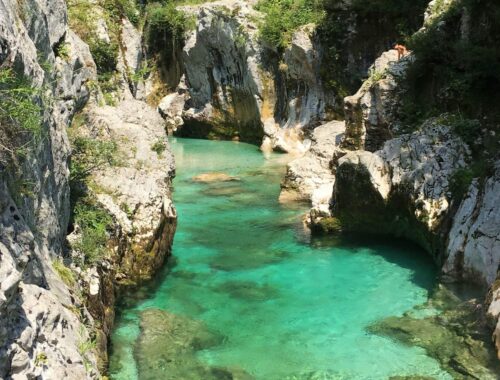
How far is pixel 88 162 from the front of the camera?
364 inches

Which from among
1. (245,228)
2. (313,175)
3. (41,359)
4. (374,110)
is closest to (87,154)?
(41,359)

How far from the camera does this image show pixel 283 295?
997cm

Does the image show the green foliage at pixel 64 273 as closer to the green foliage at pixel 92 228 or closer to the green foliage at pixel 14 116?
the green foliage at pixel 92 228

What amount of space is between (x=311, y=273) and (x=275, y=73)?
633 inches

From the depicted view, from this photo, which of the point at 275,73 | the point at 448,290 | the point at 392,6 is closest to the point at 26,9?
the point at 448,290

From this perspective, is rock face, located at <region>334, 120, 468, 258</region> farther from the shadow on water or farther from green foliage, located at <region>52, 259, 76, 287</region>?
green foliage, located at <region>52, 259, 76, 287</region>

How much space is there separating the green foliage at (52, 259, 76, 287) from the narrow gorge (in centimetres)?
3

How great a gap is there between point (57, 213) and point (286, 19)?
19.2 m

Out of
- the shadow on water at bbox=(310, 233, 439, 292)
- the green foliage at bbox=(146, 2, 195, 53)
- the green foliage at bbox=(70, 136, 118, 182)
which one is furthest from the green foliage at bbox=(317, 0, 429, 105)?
the green foliage at bbox=(70, 136, 118, 182)

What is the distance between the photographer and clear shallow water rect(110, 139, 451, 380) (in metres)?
7.75

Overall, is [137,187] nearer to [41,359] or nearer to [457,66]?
[41,359]

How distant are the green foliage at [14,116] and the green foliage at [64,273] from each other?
5.46 feet

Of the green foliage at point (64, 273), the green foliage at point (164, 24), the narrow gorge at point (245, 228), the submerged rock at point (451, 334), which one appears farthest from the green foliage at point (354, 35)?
the green foliage at point (64, 273)

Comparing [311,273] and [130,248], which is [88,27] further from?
[311,273]
